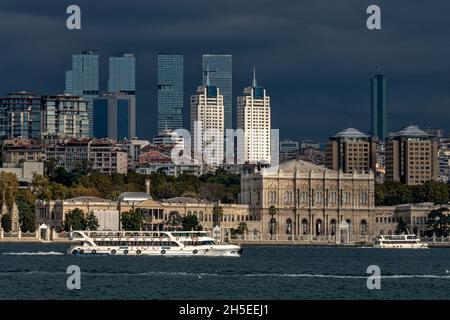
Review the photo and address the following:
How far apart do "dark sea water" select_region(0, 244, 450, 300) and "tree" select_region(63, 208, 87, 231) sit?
46.5 meters

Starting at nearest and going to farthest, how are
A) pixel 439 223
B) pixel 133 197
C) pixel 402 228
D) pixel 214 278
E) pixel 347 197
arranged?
pixel 214 278, pixel 439 223, pixel 402 228, pixel 133 197, pixel 347 197

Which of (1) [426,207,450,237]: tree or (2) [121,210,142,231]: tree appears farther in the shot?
(1) [426,207,450,237]: tree

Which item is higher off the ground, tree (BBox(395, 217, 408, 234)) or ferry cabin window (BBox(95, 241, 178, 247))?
ferry cabin window (BBox(95, 241, 178, 247))

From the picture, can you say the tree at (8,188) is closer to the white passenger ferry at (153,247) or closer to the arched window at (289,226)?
the arched window at (289,226)

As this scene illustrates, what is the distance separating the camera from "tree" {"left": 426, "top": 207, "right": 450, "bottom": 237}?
461 feet

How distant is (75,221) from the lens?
13288 cm

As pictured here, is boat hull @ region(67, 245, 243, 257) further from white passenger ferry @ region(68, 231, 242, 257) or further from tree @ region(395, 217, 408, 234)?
tree @ region(395, 217, 408, 234)

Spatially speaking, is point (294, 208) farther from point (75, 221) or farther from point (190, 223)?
point (75, 221)

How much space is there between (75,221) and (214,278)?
241 feet

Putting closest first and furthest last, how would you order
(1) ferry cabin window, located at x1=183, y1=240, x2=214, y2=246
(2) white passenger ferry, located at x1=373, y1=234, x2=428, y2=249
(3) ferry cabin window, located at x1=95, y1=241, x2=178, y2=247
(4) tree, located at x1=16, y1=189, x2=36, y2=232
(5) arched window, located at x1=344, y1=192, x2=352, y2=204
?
(3) ferry cabin window, located at x1=95, y1=241, x2=178, y2=247, (1) ferry cabin window, located at x1=183, y1=240, x2=214, y2=246, (2) white passenger ferry, located at x1=373, y1=234, x2=428, y2=249, (4) tree, located at x1=16, y1=189, x2=36, y2=232, (5) arched window, located at x1=344, y1=192, x2=352, y2=204

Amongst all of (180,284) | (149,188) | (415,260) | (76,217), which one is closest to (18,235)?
(76,217)

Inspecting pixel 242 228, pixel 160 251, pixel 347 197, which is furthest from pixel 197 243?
pixel 347 197

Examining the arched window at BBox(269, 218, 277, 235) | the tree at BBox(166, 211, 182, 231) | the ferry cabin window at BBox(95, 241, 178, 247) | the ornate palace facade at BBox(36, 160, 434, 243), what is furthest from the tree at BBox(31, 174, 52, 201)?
→ the ferry cabin window at BBox(95, 241, 178, 247)

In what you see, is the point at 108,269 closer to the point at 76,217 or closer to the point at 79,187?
the point at 76,217
